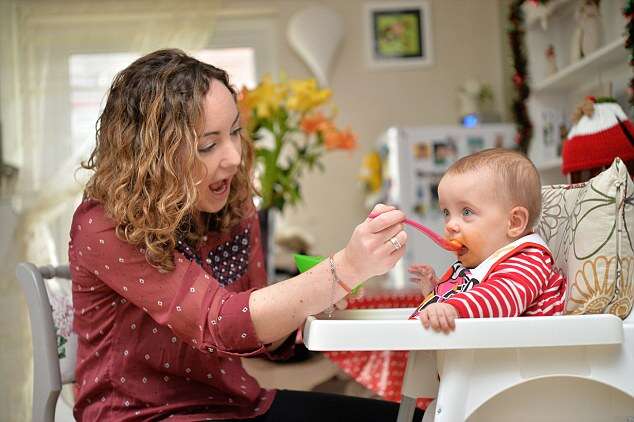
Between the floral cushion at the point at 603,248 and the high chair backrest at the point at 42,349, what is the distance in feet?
2.81

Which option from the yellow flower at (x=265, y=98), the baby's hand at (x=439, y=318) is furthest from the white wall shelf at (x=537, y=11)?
the baby's hand at (x=439, y=318)

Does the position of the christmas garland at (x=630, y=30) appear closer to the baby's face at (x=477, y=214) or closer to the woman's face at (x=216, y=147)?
the baby's face at (x=477, y=214)

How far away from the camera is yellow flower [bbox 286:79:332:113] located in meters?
2.46

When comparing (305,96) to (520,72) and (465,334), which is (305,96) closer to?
(520,72)

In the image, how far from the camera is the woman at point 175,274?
1039 mm

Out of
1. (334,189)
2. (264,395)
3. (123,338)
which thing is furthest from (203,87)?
(334,189)

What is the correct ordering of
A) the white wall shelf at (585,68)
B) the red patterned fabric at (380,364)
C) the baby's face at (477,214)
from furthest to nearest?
the white wall shelf at (585,68), the red patterned fabric at (380,364), the baby's face at (477,214)

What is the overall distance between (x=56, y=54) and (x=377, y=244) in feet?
14.3

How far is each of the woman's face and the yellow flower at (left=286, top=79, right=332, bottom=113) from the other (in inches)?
48.3

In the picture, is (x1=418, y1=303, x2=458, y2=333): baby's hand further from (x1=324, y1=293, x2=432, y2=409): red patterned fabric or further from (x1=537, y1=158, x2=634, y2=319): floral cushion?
(x1=324, y1=293, x2=432, y2=409): red patterned fabric

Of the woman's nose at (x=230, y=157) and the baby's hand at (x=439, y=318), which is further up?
the woman's nose at (x=230, y=157)

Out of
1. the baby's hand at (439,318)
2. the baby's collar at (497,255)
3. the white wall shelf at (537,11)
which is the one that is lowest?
the baby's hand at (439,318)

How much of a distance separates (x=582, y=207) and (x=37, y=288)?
0.92 m

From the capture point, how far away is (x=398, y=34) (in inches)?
197
